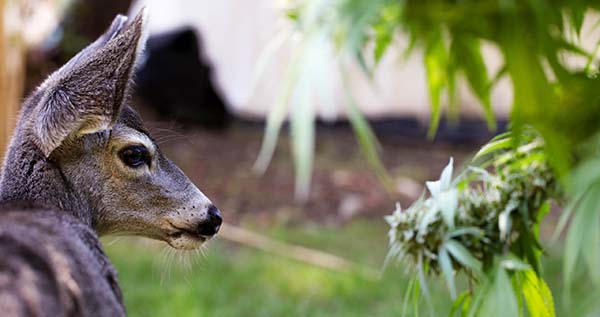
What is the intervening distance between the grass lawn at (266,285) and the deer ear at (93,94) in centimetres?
188

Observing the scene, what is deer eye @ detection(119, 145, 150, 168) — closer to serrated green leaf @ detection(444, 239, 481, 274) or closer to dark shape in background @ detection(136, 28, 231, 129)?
serrated green leaf @ detection(444, 239, 481, 274)

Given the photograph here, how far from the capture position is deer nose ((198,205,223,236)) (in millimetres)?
1762

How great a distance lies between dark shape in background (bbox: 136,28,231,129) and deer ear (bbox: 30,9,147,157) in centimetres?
513

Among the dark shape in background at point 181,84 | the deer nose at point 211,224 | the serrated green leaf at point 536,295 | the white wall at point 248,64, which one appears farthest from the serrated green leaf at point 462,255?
the dark shape in background at point 181,84

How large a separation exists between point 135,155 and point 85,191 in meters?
0.12

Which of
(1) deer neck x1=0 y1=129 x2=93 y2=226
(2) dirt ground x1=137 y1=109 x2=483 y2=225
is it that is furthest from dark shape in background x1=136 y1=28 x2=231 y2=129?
(1) deer neck x1=0 y1=129 x2=93 y2=226

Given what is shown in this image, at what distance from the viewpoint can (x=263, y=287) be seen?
4055 millimetres

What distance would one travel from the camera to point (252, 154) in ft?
20.4

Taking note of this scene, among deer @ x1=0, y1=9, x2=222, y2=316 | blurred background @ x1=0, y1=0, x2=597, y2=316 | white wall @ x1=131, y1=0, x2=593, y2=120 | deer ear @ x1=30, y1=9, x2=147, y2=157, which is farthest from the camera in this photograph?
white wall @ x1=131, y1=0, x2=593, y2=120

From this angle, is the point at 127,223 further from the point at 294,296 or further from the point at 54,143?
the point at 294,296

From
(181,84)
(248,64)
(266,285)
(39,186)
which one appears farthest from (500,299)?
(181,84)

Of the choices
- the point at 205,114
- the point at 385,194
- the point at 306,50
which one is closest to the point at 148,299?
the point at 385,194

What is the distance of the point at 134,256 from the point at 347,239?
3.67ft

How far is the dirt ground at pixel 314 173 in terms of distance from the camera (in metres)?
5.24
